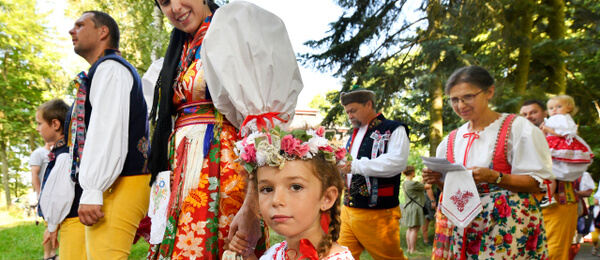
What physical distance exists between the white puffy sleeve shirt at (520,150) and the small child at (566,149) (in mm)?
2284

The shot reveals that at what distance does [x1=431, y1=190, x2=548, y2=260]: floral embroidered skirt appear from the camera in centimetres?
310

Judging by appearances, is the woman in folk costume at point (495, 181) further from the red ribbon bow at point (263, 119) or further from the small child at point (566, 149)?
the small child at point (566, 149)

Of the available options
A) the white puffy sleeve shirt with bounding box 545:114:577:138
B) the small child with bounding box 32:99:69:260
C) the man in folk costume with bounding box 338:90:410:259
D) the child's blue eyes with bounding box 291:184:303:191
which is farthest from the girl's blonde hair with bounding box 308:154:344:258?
the white puffy sleeve shirt with bounding box 545:114:577:138

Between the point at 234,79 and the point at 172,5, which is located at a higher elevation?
the point at 172,5

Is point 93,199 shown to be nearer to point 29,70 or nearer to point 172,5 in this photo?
point 172,5

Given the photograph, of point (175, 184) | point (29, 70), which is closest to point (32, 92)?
point (29, 70)

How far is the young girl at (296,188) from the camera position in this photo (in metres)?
1.99

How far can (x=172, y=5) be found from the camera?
2301mm

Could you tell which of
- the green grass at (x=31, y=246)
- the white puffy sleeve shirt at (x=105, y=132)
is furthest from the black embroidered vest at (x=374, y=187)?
the green grass at (x=31, y=246)

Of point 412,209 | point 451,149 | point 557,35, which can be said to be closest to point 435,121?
point 412,209

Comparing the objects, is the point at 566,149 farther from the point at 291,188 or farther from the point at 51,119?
the point at 51,119

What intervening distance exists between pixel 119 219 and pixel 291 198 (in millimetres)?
1324

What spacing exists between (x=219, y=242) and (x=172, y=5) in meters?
1.20

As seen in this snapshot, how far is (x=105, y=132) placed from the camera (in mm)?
2709
